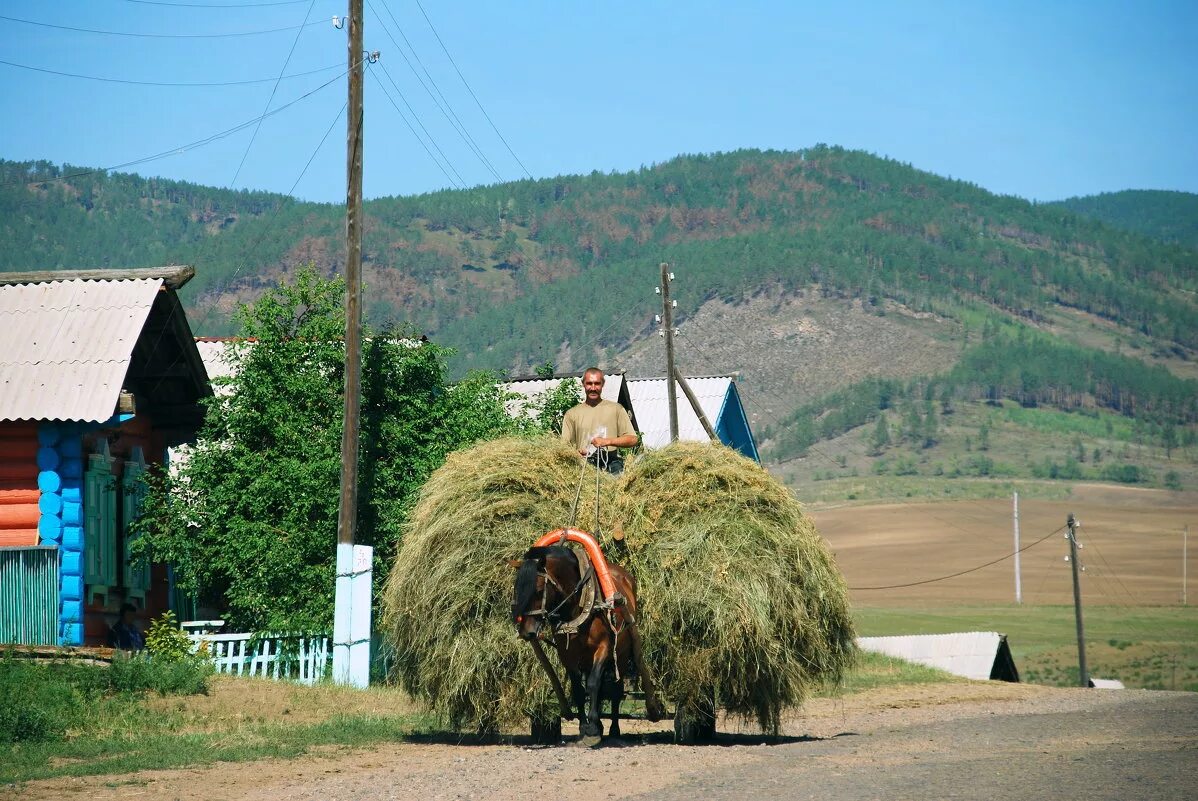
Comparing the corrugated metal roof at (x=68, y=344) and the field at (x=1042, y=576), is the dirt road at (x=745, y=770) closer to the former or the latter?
the corrugated metal roof at (x=68, y=344)

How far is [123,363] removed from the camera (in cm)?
1884

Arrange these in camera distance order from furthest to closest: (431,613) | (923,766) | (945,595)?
(945,595) → (431,613) → (923,766)

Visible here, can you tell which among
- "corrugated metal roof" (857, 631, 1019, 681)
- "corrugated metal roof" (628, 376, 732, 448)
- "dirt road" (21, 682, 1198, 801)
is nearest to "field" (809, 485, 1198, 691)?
"corrugated metal roof" (857, 631, 1019, 681)

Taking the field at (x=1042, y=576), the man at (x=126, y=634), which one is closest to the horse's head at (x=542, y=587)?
the man at (x=126, y=634)

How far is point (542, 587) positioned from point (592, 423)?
238 centimetres

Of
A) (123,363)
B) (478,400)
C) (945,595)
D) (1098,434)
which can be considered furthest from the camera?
(1098,434)

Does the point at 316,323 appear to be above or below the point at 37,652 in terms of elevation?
above

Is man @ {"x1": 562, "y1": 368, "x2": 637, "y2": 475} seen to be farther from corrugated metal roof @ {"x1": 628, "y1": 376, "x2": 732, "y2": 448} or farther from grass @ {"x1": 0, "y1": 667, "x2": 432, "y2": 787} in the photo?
corrugated metal roof @ {"x1": 628, "y1": 376, "x2": 732, "y2": 448}

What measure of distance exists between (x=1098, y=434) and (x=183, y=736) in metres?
175

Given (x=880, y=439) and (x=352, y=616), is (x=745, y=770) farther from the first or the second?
(x=880, y=439)

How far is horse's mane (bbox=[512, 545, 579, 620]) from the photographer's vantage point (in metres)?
11.8

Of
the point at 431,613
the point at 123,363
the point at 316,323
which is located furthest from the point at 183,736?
the point at 316,323

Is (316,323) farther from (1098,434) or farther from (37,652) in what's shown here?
(1098,434)

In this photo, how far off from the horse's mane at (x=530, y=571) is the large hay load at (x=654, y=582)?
808 millimetres
